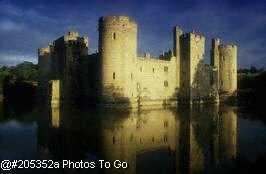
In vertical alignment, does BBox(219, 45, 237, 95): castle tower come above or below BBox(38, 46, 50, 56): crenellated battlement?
below

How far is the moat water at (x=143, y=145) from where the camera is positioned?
1106 cm

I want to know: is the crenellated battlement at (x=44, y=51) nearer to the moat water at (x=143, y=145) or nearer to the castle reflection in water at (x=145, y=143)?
the moat water at (x=143, y=145)

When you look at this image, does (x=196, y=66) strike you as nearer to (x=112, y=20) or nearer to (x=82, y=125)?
(x=112, y=20)

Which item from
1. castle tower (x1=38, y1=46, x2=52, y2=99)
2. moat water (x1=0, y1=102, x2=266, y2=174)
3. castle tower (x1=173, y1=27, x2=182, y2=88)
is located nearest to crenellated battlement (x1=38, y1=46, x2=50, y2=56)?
castle tower (x1=38, y1=46, x2=52, y2=99)

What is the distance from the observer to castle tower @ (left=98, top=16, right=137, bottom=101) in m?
30.2

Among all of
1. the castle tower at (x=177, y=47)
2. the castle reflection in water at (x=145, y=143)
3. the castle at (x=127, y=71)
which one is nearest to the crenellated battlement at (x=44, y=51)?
the castle at (x=127, y=71)

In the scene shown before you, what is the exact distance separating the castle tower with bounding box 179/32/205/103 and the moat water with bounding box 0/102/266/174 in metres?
17.4

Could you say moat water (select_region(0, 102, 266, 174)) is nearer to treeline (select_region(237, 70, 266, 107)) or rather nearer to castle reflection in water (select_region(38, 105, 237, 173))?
castle reflection in water (select_region(38, 105, 237, 173))

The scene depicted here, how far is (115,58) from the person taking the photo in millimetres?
30359

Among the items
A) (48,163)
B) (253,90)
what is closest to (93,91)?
(48,163)

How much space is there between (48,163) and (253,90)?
54.2 metres

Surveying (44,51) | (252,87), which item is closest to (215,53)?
(252,87)

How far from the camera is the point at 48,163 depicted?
1113cm

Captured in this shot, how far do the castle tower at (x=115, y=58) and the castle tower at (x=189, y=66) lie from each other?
1022 cm
